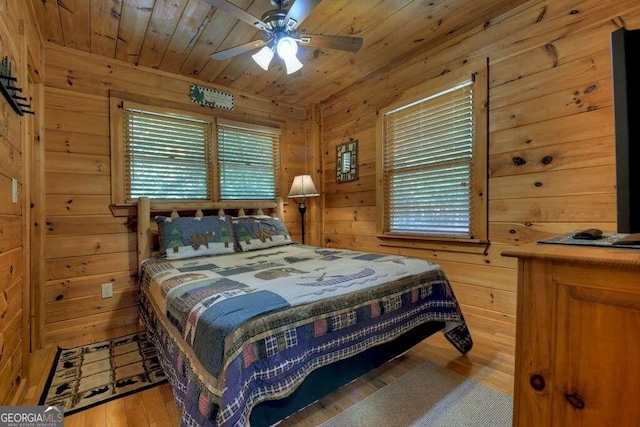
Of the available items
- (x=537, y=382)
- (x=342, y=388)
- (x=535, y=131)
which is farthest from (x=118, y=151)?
(x=535, y=131)

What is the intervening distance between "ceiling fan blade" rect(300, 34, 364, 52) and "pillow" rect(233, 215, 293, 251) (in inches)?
63.3

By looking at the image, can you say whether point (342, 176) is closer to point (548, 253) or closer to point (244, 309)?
point (244, 309)

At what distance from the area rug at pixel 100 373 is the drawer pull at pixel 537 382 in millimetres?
1910

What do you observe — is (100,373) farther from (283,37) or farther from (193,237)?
(283,37)

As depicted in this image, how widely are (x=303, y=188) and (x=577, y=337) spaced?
2880 millimetres

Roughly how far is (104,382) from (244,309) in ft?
4.42

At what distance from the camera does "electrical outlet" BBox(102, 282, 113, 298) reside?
2555 millimetres

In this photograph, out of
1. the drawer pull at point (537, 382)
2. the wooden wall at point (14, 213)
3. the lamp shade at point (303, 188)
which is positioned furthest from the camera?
the lamp shade at point (303, 188)

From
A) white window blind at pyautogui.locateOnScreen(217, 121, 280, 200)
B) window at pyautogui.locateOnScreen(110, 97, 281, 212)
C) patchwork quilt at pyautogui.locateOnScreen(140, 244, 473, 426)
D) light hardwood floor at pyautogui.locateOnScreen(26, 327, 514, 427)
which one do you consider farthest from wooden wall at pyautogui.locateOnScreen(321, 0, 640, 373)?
window at pyautogui.locateOnScreen(110, 97, 281, 212)

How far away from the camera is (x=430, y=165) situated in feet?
8.74

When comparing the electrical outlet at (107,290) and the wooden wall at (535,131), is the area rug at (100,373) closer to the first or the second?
the electrical outlet at (107,290)

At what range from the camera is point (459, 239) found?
241 cm

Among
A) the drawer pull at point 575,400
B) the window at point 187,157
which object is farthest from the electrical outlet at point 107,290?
the drawer pull at point 575,400

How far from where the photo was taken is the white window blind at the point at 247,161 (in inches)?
126
